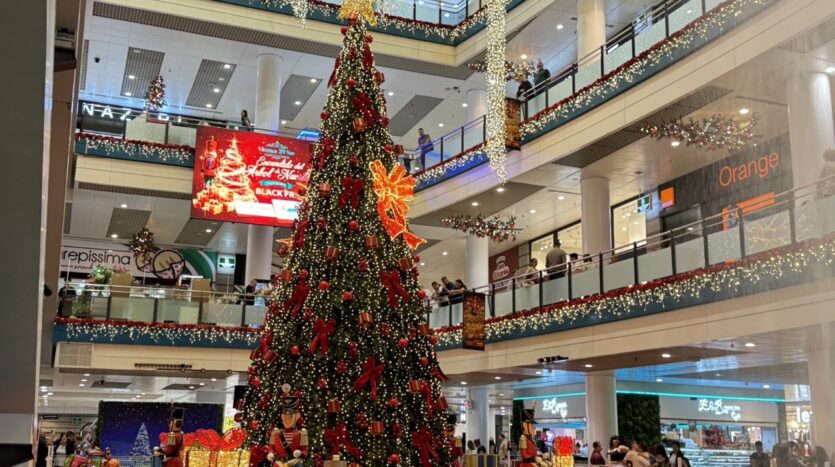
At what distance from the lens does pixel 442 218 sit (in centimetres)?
2247

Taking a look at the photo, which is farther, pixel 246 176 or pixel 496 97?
pixel 246 176

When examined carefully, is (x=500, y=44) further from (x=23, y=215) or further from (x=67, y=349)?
(x=23, y=215)

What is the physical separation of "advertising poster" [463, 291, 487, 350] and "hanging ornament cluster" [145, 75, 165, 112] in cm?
1187

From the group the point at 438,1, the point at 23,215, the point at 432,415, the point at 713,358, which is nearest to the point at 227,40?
the point at 438,1

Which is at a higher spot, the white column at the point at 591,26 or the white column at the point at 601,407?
the white column at the point at 591,26

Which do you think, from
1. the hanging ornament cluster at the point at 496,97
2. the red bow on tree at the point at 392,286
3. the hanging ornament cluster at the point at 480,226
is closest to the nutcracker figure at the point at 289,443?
the red bow on tree at the point at 392,286

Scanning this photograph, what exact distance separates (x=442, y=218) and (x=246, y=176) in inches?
216

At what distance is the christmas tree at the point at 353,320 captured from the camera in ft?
26.6

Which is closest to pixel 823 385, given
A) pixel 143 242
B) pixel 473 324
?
pixel 473 324

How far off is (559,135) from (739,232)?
587cm

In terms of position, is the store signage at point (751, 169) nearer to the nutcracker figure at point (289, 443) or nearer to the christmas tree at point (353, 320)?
the christmas tree at point (353, 320)

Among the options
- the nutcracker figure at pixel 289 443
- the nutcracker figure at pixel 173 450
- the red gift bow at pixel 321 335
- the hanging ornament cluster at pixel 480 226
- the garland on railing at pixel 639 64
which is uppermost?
the garland on railing at pixel 639 64

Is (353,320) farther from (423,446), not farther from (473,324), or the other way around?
(473,324)

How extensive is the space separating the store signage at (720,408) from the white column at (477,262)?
6.98m
